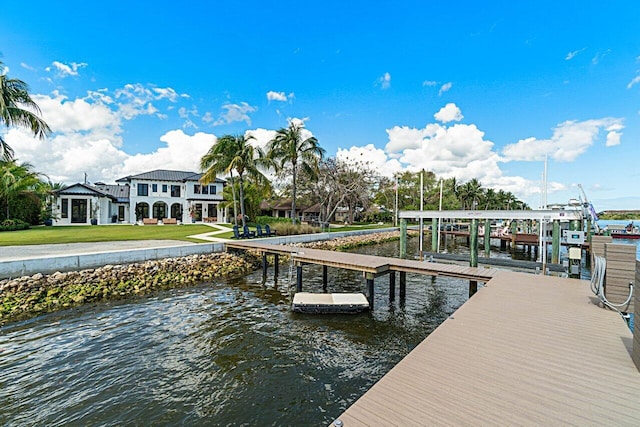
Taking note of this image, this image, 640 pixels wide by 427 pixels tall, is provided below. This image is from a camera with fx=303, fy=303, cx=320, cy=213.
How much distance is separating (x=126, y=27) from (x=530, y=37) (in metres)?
21.0

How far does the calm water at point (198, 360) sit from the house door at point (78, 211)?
26.6 m

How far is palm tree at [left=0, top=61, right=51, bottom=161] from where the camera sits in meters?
15.0

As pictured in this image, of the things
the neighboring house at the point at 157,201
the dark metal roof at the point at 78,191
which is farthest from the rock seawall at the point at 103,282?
the dark metal roof at the point at 78,191

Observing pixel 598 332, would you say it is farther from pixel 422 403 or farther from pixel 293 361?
pixel 293 361

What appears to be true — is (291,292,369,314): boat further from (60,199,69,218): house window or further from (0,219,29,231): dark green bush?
(60,199,69,218): house window

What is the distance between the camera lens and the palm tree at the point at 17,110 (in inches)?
592

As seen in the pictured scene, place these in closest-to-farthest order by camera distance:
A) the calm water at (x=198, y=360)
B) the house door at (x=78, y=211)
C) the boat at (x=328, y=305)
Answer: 1. the calm water at (x=198, y=360)
2. the boat at (x=328, y=305)
3. the house door at (x=78, y=211)

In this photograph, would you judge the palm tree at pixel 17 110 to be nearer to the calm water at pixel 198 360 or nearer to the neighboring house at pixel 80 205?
the calm water at pixel 198 360

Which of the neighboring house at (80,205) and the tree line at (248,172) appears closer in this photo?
the tree line at (248,172)

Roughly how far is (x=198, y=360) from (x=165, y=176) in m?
32.9

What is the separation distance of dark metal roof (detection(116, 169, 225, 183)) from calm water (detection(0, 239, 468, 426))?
26803 mm

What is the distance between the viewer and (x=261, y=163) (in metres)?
24.9

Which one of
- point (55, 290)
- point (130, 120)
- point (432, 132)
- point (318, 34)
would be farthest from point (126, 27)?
point (432, 132)

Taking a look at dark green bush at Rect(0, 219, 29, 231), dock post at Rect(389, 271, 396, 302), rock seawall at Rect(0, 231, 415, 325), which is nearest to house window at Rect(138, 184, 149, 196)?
dark green bush at Rect(0, 219, 29, 231)
